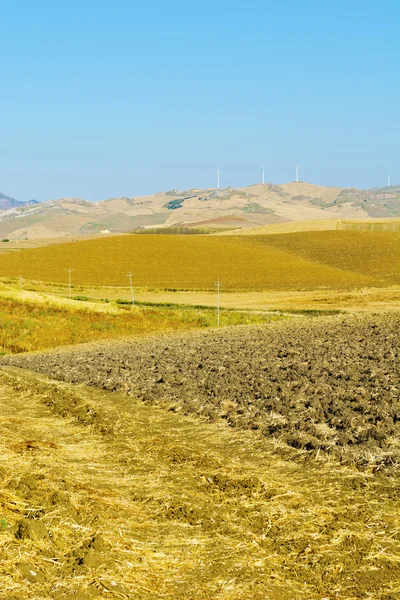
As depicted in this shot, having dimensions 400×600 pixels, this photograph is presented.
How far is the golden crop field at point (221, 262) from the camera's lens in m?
83.6

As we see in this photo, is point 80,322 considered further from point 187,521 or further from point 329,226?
point 329,226

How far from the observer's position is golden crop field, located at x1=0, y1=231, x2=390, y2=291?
83.6m

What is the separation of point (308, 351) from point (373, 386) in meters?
7.30

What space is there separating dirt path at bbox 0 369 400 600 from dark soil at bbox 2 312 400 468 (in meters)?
1.20

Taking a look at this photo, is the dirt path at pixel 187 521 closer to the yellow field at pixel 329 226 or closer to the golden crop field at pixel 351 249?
the golden crop field at pixel 351 249

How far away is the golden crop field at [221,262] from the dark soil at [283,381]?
1951 inches

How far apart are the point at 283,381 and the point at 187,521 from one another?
369 inches

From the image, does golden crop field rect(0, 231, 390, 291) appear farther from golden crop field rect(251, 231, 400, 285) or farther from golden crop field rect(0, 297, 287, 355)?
golden crop field rect(0, 297, 287, 355)

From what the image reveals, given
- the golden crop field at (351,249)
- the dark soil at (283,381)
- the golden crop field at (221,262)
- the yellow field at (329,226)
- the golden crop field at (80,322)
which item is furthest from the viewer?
the yellow field at (329,226)

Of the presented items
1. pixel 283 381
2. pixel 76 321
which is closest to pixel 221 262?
pixel 76 321

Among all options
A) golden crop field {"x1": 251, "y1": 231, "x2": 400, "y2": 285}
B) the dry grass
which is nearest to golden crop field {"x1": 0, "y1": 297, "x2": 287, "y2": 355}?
the dry grass

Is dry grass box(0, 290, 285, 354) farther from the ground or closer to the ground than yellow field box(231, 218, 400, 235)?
closer to the ground

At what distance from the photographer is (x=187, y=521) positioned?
8.57 m

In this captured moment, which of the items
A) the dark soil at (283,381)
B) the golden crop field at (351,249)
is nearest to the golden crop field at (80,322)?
the dark soil at (283,381)
